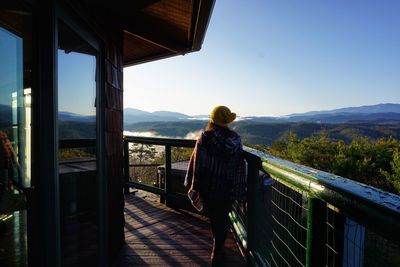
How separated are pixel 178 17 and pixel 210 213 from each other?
203 centimetres

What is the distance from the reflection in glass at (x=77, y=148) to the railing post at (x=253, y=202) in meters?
1.38

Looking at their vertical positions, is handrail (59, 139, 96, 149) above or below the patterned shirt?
above

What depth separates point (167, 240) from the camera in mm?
3812

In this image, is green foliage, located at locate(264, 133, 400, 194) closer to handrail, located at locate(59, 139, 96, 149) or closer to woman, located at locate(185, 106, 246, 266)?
woman, located at locate(185, 106, 246, 266)

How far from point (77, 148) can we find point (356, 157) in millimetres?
8411

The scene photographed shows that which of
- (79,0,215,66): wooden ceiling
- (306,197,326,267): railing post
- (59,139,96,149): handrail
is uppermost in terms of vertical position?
(79,0,215,66): wooden ceiling

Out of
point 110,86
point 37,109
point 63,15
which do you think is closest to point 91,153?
point 110,86

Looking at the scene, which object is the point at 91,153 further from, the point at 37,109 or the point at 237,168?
the point at 237,168

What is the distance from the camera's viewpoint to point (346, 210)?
102 centimetres

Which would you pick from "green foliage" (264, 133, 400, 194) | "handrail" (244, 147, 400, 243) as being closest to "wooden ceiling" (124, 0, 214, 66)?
"handrail" (244, 147, 400, 243)

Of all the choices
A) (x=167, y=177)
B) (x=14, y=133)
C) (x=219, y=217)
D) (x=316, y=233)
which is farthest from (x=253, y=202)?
(x=167, y=177)

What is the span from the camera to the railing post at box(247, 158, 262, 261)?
106 inches

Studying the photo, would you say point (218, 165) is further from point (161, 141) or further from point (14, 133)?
point (161, 141)

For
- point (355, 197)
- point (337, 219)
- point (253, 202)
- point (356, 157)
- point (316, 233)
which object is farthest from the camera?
point (356, 157)
